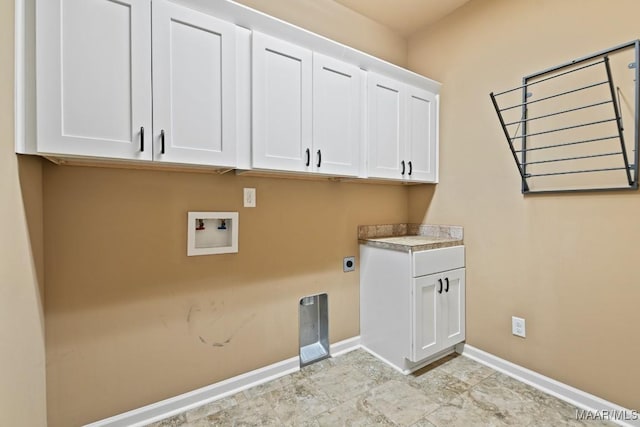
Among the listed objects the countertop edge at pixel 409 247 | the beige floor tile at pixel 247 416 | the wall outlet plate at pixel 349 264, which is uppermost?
the countertop edge at pixel 409 247

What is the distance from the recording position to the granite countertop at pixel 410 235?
6.85 ft

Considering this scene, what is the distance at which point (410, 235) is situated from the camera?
8.95 feet

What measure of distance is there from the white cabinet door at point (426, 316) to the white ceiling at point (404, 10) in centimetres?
211

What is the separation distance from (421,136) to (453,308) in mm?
1387

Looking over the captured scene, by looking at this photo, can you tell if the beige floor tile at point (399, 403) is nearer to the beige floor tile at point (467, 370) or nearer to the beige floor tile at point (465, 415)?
the beige floor tile at point (465, 415)

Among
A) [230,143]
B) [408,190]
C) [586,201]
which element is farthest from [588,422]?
[230,143]

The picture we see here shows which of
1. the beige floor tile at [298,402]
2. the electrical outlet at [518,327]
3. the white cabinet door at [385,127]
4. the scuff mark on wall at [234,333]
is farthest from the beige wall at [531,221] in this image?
the scuff mark on wall at [234,333]

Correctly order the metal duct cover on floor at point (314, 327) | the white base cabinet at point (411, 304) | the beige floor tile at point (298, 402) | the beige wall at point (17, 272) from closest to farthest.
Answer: the beige wall at point (17, 272), the beige floor tile at point (298, 402), the white base cabinet at point (411, 304), the metal duct cover on floor at point (314, 327)

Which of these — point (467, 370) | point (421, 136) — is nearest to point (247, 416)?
point (467, 370)

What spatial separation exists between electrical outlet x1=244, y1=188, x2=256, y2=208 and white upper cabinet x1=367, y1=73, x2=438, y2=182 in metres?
0.84

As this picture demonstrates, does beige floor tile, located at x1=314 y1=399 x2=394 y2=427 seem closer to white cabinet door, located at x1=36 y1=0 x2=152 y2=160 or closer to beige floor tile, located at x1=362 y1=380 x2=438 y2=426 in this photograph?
beige floor tile, located at x1=362 y1=380 x2=438 y2=426

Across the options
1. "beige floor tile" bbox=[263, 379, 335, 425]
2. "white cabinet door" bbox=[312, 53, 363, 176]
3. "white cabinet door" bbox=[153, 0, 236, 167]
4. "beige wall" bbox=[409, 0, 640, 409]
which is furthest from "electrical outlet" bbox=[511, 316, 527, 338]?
"white cabinet door" bbox=[153, 0, 236, 167]

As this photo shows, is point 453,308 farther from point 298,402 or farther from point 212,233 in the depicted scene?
point 212,233

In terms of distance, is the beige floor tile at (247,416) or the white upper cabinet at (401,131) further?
the white upper cabinet at (401,131)
